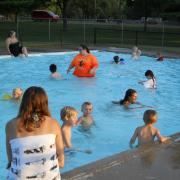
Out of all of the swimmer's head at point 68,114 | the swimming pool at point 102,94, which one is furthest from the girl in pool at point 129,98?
the swimmer's head at point 68,114

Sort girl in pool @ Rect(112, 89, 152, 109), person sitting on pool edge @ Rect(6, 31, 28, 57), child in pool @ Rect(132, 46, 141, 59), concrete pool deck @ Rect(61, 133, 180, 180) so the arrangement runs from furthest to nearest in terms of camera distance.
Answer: child in pool @ Rect(132, 46, 141, 59)
person sitting on pool edge @ Rect(6, 31, 28, 57)
girl in pool @ Rect(112, 89, 152, 109)
concrete pool deck @ Rect(61, 133, 180, 180)

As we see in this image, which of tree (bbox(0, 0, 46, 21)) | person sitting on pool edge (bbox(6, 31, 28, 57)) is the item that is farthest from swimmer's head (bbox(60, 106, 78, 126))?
tree (bbox(0, 0, 46, 21))

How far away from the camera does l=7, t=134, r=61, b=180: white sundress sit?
10.9 ft

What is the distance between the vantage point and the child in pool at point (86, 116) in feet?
26.1

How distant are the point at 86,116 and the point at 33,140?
4982 mm

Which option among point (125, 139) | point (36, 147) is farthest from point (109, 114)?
point (36, 147)

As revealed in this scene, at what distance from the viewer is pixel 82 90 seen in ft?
43.1

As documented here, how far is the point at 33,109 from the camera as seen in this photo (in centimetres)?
325

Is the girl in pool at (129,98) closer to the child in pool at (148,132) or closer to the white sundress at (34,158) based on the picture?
the child in pool at (148,132)

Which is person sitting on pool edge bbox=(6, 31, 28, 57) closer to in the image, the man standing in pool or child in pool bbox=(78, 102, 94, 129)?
the man standing in pool

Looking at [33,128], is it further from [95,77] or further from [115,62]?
[115,62]

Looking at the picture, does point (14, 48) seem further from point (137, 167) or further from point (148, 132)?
point (137, 167)

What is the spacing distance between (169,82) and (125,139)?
728 cm

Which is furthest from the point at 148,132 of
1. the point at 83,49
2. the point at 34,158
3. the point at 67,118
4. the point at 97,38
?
the point at 97,38
